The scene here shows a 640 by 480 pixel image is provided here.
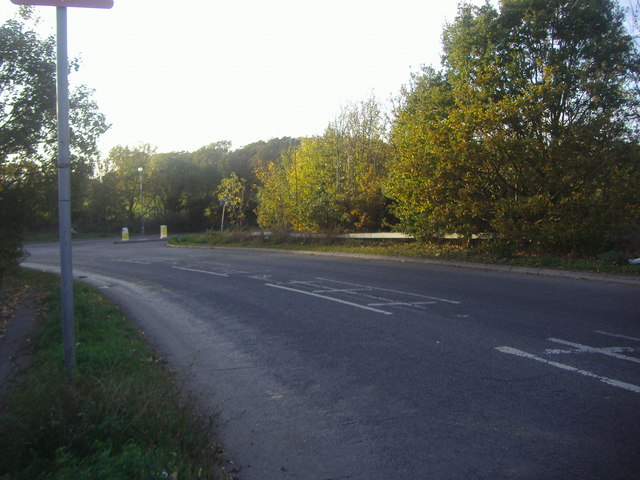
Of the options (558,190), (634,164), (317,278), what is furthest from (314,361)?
(634,164)

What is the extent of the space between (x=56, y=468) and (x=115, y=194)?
5540 centimetres

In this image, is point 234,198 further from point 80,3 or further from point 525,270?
point 80,3

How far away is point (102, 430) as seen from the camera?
385 cm

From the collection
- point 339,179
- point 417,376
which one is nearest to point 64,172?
point 417,376

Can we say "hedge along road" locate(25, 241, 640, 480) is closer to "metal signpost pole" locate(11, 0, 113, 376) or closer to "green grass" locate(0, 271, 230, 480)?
"green grass" locate(0, 271, 230, 480)

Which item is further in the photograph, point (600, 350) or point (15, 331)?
point (15, 331)

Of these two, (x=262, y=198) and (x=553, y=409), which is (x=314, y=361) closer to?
(x=553, y=409)

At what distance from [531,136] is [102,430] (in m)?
15.6

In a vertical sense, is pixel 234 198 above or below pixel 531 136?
below

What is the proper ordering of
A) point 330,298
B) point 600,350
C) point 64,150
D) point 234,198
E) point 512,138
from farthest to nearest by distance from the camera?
1. point 234,198
2. point 512,138
3. point 330,298
4. point 600,350
5. point 64,150

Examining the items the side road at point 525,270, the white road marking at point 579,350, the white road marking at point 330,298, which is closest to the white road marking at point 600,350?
the white road marking at point 579,350

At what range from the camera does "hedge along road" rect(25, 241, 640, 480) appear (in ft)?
13.5

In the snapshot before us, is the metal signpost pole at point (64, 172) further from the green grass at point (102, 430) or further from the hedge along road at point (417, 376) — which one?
the hedge along road at point (417, 376)

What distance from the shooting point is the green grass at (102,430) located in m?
3.40
